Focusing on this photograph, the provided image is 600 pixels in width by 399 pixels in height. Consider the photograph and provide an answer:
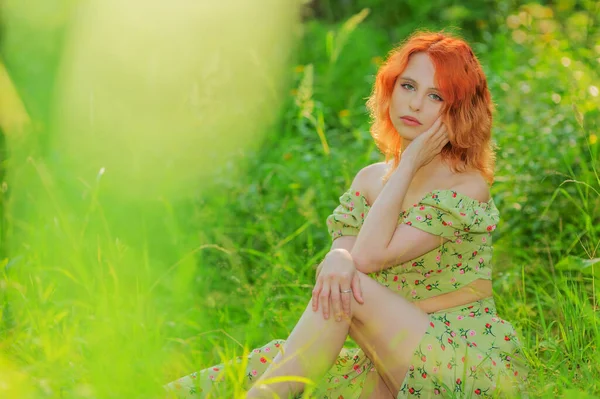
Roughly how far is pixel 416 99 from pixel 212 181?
1635mm

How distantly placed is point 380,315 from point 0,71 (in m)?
1.75

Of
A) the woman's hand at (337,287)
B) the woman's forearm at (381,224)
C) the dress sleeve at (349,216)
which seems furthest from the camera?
the dress sleeve at (349,216)

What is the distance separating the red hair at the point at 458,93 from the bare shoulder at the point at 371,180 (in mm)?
64

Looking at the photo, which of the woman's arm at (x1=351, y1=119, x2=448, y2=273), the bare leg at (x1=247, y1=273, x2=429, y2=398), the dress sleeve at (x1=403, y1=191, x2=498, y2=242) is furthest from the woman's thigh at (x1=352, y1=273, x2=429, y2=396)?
the dress sleeve at (x1=403, y1=191, x2=498, y2=242)

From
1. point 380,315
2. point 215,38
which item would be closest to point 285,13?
point 215,38

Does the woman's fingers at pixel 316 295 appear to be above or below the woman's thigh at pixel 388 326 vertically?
above

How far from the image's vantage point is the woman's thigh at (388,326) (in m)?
2.30

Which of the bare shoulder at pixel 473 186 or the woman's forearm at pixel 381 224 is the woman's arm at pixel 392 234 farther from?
the bare shoulder at pixel 473 186

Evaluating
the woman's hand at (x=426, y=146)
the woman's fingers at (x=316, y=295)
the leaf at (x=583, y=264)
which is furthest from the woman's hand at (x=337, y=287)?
the leaf at (x=583, y=264)

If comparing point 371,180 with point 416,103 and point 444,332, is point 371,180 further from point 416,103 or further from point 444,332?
point 444,332

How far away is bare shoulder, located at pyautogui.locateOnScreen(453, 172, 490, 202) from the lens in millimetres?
2553

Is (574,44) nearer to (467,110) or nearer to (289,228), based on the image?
(289,228)

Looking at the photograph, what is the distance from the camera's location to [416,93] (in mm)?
2568

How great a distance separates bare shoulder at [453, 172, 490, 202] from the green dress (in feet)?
0.11
